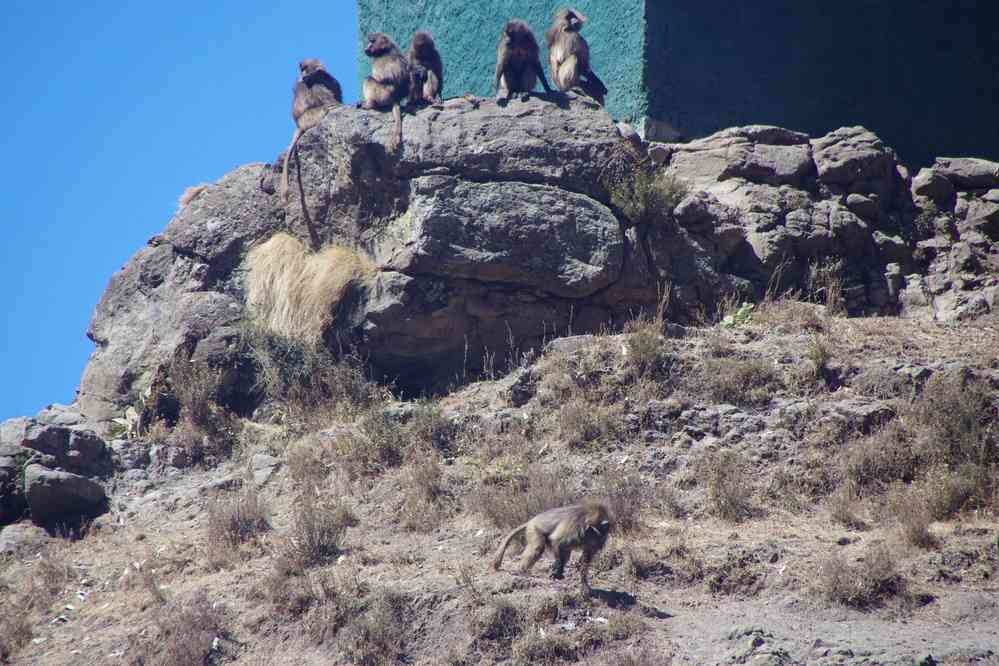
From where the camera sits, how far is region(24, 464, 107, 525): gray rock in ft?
36.2

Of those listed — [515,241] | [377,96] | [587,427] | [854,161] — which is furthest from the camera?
[377,96]

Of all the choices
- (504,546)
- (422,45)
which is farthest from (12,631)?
(422,45)

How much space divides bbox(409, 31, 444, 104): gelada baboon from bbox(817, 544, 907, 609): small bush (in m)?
8.68

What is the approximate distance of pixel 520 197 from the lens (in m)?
12.4

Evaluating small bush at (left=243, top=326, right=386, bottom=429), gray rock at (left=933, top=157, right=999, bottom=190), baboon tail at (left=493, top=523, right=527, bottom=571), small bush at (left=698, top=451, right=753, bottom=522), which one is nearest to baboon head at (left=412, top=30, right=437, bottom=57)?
small bush at (left=243, top=326, right=386, bottom=429)

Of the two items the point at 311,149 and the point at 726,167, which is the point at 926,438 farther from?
the point at 311,149

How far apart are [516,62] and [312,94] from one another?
9.46 feet

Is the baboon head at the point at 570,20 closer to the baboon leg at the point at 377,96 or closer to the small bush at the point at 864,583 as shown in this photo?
the baboon leg at the point at 377,96

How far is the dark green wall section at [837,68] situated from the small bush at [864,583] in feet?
26.4

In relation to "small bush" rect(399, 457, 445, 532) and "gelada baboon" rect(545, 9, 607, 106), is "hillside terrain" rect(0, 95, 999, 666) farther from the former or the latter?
"gelada baboon" rect(545, 9, 607, 106)

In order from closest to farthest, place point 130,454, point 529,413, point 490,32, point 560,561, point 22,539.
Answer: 1. point 560,561
2. point 22,539
3. point 529,413
4. point 130,454
5. point 490,32

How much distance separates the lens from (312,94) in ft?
48.1

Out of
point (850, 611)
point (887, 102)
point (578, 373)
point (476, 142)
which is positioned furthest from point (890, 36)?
point (850, 611)

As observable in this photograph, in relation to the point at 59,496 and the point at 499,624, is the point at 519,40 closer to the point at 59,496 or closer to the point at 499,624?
the point at 59,496
